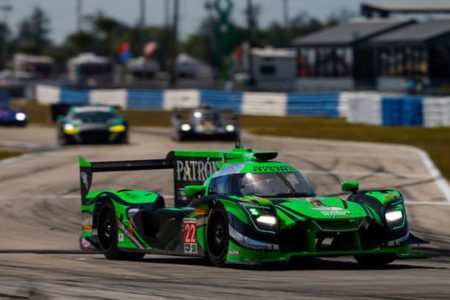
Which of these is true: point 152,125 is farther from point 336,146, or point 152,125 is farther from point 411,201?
point 411,201

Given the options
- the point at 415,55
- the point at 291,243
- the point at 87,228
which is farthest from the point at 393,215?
the point at 415,55

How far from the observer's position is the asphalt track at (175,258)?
915 cm

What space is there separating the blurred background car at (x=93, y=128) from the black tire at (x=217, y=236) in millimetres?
26346

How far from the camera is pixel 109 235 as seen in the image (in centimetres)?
1322

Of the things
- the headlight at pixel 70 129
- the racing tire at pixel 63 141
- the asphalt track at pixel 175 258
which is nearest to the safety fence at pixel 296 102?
the asphalt track at pixel 175 258

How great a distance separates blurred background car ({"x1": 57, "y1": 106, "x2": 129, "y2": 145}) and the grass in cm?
765

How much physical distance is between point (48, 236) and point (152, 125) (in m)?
38.8

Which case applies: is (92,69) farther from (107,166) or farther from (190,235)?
(190,235)

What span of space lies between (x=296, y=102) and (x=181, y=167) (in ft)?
146

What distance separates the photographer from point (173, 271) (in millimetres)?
11133

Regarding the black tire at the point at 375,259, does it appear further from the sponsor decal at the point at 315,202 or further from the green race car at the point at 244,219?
the sponsor decal at the point at 315,202

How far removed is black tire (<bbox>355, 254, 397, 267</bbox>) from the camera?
11688mm

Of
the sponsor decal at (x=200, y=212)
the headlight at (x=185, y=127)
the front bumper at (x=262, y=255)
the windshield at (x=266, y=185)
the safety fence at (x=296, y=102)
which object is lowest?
the safety fence at (x=296, y=102)

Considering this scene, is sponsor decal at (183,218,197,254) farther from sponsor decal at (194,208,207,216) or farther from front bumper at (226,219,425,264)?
front bumper at (226,219,425,264)
